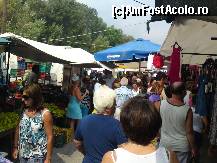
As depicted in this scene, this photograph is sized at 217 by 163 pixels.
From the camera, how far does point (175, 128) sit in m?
5.72

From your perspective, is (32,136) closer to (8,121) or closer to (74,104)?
(8,121)

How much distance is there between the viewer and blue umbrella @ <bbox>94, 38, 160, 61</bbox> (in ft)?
43.1

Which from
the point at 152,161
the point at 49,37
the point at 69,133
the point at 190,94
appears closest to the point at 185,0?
the point at 152,161

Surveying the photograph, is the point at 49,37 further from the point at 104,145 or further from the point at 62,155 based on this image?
the point at 104,145

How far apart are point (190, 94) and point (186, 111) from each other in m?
2.87

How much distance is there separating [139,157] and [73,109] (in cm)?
907

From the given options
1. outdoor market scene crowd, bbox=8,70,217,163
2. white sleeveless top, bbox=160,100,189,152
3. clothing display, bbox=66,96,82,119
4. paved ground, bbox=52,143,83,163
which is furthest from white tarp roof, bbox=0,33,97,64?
white sleeveless top, bbox=160,100,189,152

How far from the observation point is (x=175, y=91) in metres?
5.73

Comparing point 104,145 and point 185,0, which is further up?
point 185,0

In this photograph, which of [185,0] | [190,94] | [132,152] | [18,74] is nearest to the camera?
[132,152]

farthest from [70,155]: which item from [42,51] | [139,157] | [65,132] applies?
[139,157]

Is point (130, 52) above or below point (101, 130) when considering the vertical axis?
above

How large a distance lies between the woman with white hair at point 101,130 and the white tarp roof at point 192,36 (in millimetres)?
1858

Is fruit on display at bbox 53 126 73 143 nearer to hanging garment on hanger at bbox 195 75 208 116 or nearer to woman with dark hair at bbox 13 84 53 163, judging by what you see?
hanging garment on hanger at bbox 195 75 208 116
